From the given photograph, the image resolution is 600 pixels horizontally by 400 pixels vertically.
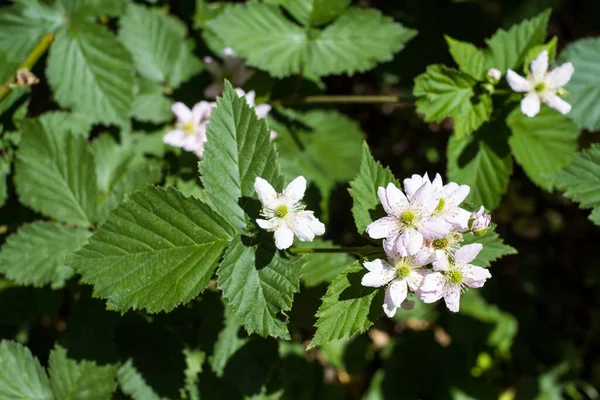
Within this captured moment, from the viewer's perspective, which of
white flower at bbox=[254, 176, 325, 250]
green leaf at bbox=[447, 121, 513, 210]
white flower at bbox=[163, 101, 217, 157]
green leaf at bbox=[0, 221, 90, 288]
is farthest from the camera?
white flower at bbox=[163, 101, 217, 157]

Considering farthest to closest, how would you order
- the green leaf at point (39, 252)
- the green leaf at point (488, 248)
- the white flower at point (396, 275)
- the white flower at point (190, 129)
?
the white flower at point (190, 129) → the green leaf at point (39, 252) → the green leaf at point (488, 248) → the white flower at point (396, 275)

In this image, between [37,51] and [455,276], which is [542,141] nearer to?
[455,276]

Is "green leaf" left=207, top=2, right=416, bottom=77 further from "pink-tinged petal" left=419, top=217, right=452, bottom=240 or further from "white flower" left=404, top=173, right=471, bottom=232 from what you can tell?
"pink-tinged petal" left=419, top=217, right=452, bottom=240

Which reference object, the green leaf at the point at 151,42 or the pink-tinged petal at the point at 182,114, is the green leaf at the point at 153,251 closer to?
the pink-tinged petal at the point at 182,114

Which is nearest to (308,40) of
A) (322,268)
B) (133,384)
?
(322,268)

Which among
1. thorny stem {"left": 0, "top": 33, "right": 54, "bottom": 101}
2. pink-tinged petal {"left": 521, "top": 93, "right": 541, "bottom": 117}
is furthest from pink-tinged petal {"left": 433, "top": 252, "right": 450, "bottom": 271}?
thorny stem {"left": 0, "top": 33, "right": 54, "bottom": 101}

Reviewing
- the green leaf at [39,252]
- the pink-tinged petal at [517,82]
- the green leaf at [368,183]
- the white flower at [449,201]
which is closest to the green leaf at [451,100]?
the pink-tinged petal at [517,82]
